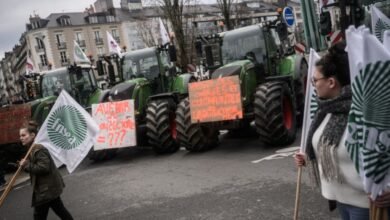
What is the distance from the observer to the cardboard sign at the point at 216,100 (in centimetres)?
883

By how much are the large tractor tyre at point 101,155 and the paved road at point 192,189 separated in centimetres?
43

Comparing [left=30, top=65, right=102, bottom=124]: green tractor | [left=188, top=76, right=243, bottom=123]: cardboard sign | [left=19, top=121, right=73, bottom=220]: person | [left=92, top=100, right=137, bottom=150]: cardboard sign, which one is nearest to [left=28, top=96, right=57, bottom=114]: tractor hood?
[left=30, top=65, right=102, bottom=124]: green tractor

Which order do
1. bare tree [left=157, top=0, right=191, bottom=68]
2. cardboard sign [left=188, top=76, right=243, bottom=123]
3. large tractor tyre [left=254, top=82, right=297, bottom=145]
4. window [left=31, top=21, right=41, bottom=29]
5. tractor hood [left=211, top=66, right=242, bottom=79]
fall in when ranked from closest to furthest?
large tractor tyre [left=254, top=82, right=297, bottom=145] < cardboard sign [left=188, top=76, right=243, bottom=123] < tractor hood [left=211, top=66, right=242, bottom=79] < bare tree [left=157, top=0, right=191, bottom=68] < window [left=31, top=21, right=41, bottom=29]

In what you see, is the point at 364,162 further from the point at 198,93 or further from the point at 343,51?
the point at 198,93

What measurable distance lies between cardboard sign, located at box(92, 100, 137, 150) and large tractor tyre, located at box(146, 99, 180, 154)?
39 cm

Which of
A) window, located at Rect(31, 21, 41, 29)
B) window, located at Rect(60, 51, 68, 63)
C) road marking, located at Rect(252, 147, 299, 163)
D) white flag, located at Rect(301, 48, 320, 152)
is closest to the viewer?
white flag, located at Rect(301, 48, 320, 152)

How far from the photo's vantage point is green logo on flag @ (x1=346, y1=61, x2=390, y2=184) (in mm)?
2230

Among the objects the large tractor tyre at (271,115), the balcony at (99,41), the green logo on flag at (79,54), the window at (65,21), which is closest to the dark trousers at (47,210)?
the large tractor tyre at (271,115)

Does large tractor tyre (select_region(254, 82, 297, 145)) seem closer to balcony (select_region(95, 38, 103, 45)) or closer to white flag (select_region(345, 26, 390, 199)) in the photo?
white flag (select_region(345, 26, 390, 199))

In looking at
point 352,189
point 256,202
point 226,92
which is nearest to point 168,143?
point 226,92

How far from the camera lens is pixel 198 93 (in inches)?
368

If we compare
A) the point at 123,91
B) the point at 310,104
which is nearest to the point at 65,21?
the point at 123,91

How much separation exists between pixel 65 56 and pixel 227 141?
6809cm

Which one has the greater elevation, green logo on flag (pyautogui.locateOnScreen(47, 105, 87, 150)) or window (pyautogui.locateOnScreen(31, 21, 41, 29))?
window (pyautogui.locateOnScreen(31, 21, 41, 29))
